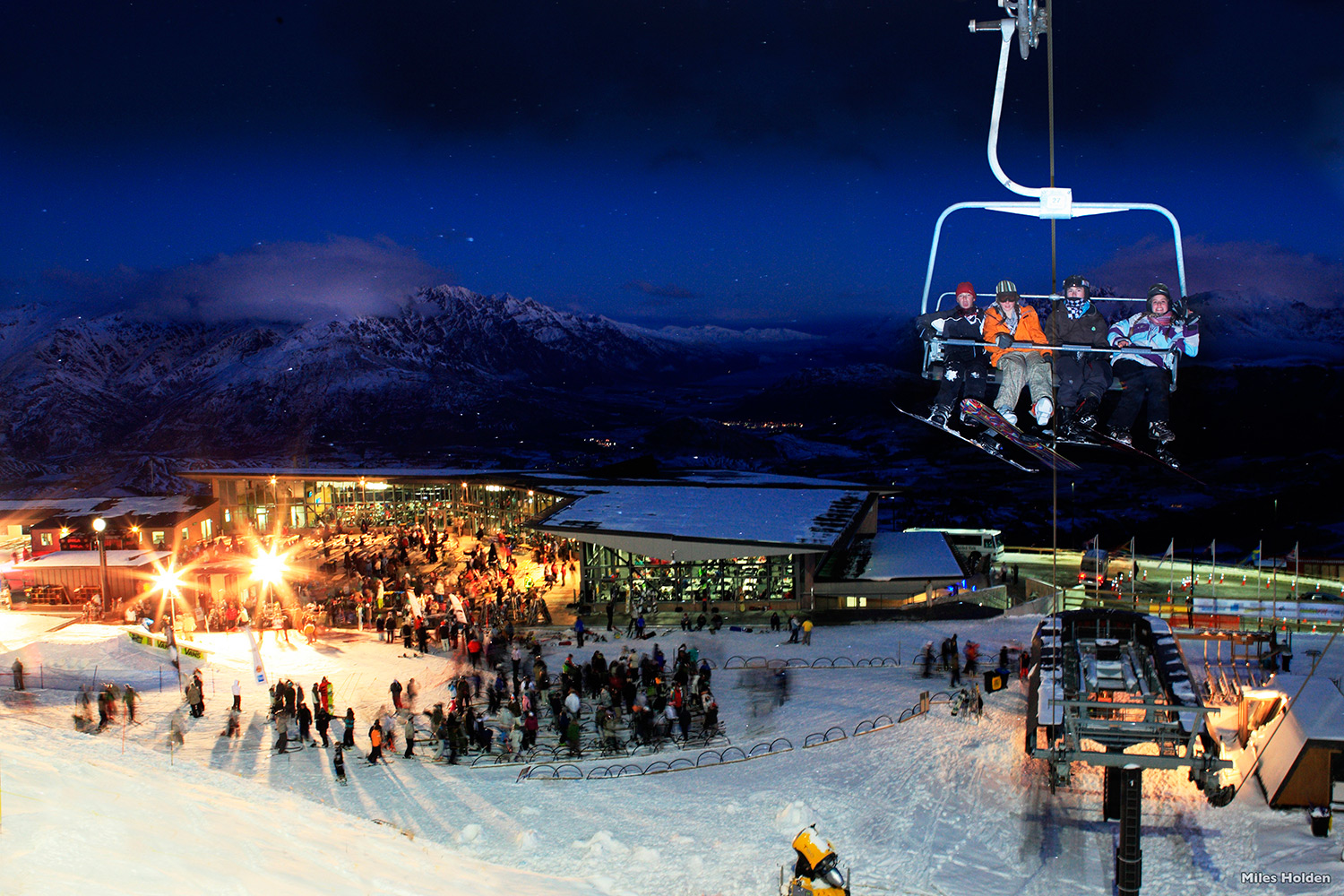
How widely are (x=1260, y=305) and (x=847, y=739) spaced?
169 feet

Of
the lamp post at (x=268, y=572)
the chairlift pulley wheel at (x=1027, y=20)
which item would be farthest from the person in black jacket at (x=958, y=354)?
the lamp post at (x=268, y=572)

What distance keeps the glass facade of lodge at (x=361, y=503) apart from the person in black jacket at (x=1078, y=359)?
34298 millimetres

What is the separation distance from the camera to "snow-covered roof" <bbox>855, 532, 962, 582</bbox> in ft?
90.0

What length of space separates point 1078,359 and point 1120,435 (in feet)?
3.34

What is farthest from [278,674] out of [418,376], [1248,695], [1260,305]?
[418,376]

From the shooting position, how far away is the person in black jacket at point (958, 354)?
33.7 ft

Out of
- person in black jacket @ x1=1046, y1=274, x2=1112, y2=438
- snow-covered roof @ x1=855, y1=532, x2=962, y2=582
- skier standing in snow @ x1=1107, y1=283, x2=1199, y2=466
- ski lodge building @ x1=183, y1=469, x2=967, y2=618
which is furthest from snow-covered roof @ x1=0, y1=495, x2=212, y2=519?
skier standing in snow @ x1=1107, y1=283, x2=1199, y2=466

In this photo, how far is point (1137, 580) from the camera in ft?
94.3

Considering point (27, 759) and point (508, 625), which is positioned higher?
point (27, 759)

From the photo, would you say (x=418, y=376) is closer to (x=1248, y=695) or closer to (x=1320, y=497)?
(x=1320, y=497)

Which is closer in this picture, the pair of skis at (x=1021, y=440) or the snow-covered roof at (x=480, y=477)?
the pair of skis at (x=1021, y=440)

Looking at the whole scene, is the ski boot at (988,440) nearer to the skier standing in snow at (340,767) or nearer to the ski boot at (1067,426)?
the ski boot at (1067,426)

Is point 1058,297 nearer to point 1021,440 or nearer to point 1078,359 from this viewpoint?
point 1078,359

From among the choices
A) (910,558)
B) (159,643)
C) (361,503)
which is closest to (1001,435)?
(159,643)
